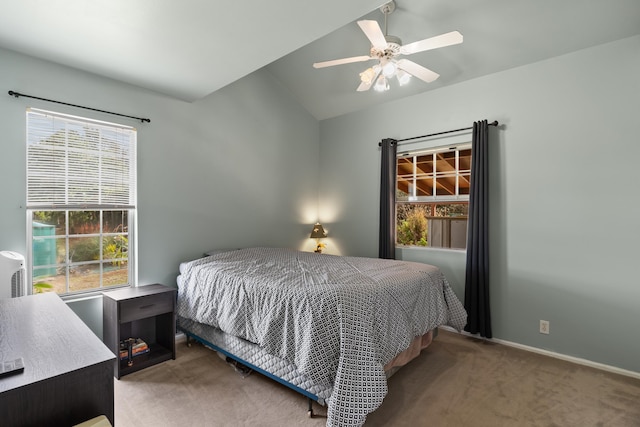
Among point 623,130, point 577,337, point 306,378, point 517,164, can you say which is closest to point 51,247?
point 306,378

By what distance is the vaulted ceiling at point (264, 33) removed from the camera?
5.99ft

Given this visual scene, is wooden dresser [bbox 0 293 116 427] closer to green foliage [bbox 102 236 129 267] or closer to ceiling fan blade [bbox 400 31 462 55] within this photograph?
green foliage [bbox 102 236 129 267]

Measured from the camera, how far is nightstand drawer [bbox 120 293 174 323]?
2.47 meters

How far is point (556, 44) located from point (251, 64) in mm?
2701

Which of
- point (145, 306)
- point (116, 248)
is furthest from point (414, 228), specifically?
point (116, 248)

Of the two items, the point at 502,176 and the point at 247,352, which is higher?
the point at 502,176

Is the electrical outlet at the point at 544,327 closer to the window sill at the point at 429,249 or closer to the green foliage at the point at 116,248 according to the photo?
the window sill at the point at 429,249

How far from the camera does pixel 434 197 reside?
3.72m

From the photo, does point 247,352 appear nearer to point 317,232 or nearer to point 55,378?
point 55,378

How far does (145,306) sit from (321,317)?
5.42ft

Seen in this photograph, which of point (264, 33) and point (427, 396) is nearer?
point (264, 33)

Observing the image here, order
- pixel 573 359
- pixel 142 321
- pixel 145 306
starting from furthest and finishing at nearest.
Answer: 1. pixel 142 321
2. pixel 573 359
3. pixel 145 306

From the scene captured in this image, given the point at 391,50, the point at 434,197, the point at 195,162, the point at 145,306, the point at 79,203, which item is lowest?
the point at 145,306

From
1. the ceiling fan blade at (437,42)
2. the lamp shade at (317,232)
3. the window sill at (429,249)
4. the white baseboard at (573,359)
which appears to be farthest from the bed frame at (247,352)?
the ceiling fan blade at (437,42)
